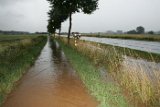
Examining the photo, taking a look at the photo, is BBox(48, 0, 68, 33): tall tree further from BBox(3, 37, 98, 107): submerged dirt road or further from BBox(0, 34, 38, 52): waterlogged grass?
BBox(3, 37, 98, 107): submerged dirt road

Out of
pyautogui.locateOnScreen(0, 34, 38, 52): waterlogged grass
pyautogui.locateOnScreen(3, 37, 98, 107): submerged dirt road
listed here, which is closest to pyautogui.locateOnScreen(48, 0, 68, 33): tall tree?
pyautogui.locateOnScreen(0, 34, 38, 52): waterlogged grass

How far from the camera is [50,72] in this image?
43.6 feet

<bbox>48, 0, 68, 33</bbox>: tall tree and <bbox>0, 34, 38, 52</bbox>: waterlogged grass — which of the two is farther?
<bbox>0, 34, 38, 52</bbox>: waterlogged grass

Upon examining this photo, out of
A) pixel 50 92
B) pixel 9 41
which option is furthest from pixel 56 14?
pixel 50 92

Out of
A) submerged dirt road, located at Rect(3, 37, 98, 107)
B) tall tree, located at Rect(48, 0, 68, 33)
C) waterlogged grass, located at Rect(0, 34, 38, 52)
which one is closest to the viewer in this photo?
submerged dirt road, located at Rect(3, 37, 98, 107)

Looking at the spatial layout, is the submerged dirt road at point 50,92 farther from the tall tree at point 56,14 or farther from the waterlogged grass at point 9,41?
the tall tree at point 56,14

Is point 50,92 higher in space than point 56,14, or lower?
lower

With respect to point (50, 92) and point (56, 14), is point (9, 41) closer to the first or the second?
point (56, 14)

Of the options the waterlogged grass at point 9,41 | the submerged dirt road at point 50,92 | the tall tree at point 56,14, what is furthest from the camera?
the waterlogged grass at point 9,41

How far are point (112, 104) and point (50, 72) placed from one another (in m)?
6.84

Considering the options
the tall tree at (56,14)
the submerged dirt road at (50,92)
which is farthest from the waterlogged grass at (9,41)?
the submerged dirt road at (50,92)

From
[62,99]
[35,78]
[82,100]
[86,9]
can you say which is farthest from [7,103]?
[86,9]

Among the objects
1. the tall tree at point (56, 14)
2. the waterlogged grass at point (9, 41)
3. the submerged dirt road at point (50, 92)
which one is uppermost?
the tall tree at point (56, 14)

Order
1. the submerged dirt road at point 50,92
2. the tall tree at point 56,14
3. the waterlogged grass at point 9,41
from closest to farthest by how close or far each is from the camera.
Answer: the submerged dirt road at point 50,92 < the tall tree at point 56,14 < the waterlogged grass at point 9,41
